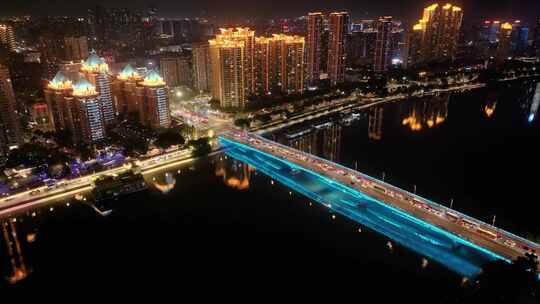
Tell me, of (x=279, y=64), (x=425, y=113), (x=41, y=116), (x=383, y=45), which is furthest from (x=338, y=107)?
(x=41, y=116)

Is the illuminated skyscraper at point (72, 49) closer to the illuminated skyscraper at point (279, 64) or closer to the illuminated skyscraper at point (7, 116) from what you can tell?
the illuminated skyscraper at point (7, 116)

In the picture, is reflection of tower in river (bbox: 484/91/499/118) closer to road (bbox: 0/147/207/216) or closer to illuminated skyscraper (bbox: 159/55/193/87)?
road (bbox: 0/147/207/216)

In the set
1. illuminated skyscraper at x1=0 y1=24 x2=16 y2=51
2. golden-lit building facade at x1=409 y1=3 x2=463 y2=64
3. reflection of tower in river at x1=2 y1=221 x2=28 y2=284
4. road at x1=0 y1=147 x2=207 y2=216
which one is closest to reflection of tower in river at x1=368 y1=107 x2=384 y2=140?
road at x1=0 y1=147 x2=207 y2=216

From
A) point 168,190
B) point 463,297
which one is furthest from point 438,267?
point 168,190

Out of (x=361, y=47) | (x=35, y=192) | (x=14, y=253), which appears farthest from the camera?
(x=361, y=47)

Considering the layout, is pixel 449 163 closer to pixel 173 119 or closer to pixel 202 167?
pixel 202 167

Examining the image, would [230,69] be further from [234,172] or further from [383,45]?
[383,45]
